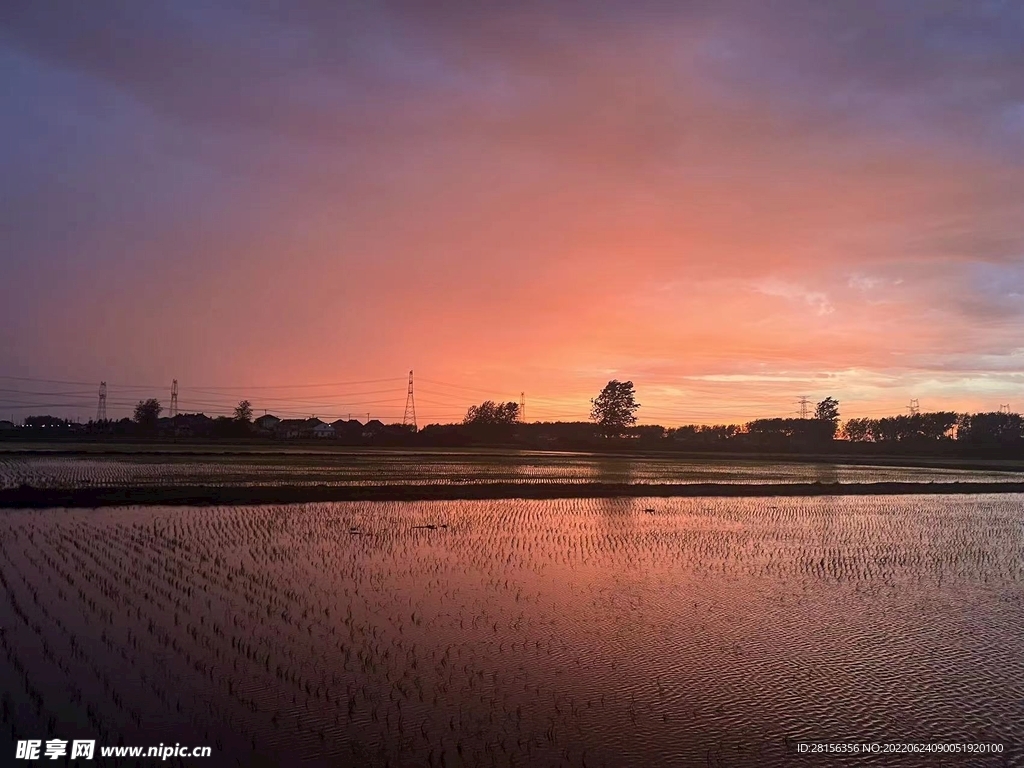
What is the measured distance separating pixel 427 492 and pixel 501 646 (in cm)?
1822

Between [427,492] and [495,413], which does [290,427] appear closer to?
[495,413]

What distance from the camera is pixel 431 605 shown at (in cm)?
1002

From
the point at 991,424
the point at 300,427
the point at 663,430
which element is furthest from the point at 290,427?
the point at 991,424

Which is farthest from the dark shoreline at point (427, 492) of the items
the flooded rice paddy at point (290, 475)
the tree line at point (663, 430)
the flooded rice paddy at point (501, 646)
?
the tree line at point (663, 430)

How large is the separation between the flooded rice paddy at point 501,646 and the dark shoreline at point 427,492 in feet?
17.6

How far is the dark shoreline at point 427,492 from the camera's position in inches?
845

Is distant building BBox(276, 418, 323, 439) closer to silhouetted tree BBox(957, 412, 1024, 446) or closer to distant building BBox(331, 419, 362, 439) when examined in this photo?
distant building BBox(331, 419, 362, 439)

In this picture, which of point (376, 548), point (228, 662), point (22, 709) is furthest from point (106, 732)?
point (376, 548)

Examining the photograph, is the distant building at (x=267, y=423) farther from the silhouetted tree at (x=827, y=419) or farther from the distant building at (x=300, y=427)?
the silhouetted tree at (x=827, y=419)

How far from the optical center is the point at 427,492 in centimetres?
2620

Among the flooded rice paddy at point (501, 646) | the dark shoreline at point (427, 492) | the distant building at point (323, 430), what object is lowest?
the flooded rice paddy at point (501, 646)

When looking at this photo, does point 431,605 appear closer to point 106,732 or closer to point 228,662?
point 228,662

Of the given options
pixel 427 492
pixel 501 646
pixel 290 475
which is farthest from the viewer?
pixel 290 475

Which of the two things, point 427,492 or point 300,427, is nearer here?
point 427,492
